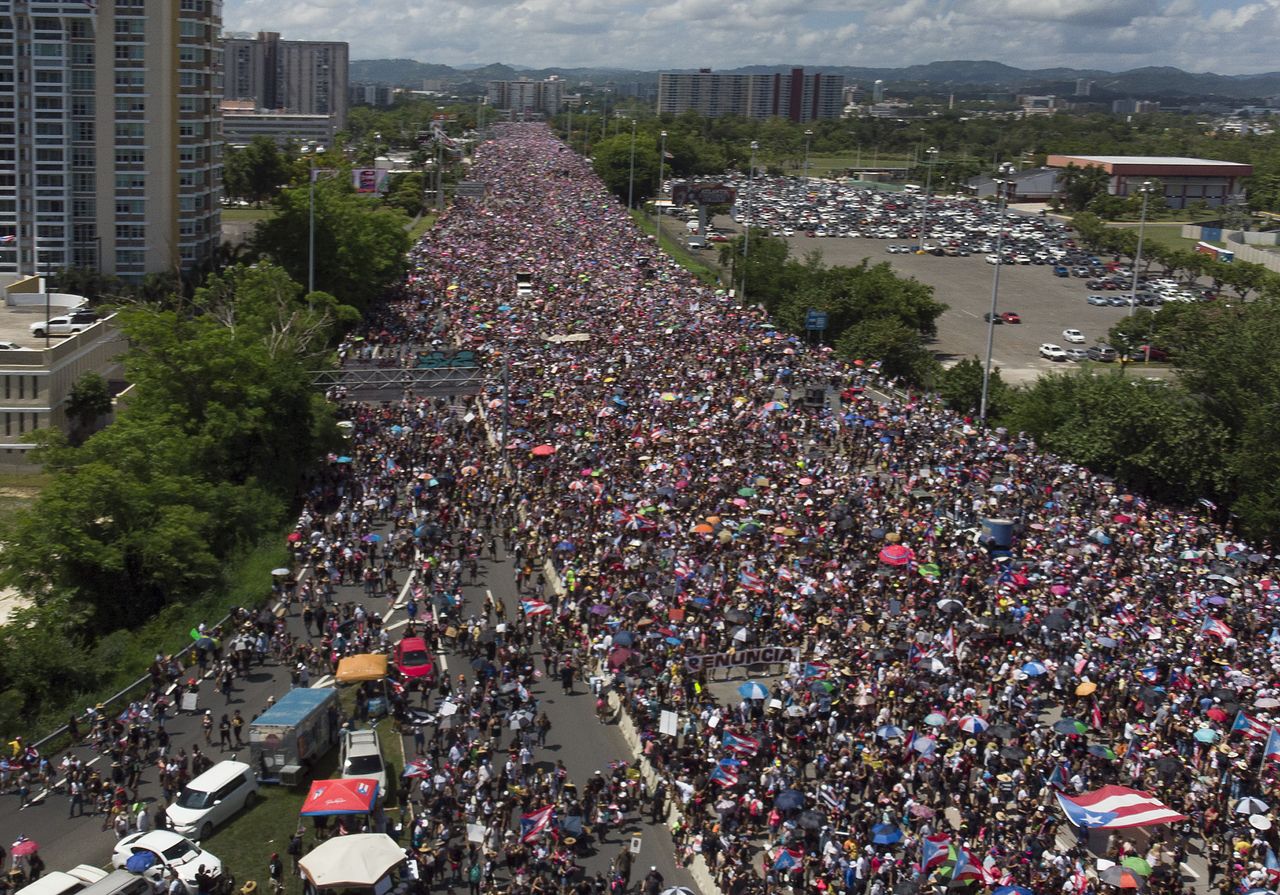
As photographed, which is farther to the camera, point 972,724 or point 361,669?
point 361,669

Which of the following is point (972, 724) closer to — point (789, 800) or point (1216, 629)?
point (789, 800)

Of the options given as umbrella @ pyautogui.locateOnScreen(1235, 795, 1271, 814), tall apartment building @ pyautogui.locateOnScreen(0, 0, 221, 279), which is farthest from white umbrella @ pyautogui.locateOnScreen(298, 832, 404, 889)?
tall apartment building @ pyautogui.locateOnScreen(0, 0, 221, 279)

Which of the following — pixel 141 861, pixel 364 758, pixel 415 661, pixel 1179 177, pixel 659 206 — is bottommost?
pixel 141 861

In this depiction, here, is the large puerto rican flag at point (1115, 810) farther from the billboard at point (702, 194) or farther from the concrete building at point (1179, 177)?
the concrete building at point (1179, 177)

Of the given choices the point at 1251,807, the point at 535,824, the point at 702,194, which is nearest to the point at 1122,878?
the point at 1251,807

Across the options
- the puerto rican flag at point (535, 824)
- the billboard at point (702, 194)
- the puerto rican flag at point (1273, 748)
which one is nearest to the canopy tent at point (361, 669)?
the puerto rican flag at point (535, 824)

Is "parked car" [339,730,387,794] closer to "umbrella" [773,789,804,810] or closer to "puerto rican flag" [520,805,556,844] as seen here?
"puerto rican flag" [520,805,556,844]

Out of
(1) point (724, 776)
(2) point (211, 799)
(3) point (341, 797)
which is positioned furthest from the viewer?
Result: (1) point (724, 776)
